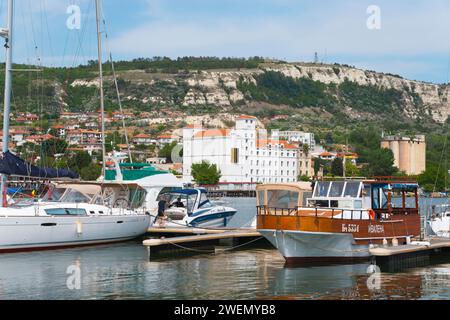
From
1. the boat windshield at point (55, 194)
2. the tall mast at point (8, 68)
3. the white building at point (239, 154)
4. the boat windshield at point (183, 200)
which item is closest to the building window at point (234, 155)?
the white building at point (239, 154)

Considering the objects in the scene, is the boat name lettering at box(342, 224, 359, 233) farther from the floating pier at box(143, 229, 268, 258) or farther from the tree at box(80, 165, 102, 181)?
the tree at box(80, 165, 102, 181)

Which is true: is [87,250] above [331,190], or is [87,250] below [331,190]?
below

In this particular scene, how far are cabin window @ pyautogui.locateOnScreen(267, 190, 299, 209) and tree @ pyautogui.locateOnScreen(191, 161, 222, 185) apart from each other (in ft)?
405

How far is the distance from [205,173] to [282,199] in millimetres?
127084

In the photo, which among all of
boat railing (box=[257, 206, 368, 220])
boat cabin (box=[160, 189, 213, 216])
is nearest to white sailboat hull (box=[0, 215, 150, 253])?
boat cabin (box=[160, 189, 213, 216])

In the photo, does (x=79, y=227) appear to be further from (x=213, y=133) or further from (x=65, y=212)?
(x=213, y=133)

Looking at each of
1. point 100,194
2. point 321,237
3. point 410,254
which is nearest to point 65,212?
point 100,194

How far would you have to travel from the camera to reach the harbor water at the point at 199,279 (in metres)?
20.7

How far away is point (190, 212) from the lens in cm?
3756

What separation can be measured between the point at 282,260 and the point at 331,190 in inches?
135

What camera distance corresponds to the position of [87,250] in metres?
31.4
